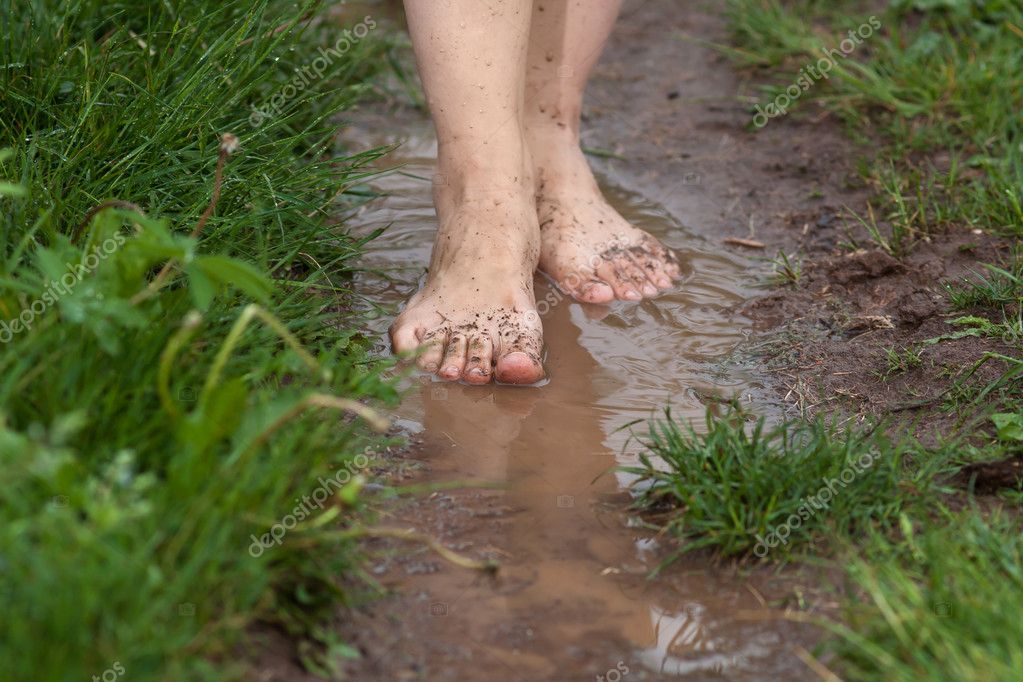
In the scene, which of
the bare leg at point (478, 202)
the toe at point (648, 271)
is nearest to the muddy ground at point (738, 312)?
the toe at point (648, 271)

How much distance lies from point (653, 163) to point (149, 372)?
228 cm

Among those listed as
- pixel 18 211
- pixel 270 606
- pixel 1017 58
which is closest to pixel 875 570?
pixel 270 606

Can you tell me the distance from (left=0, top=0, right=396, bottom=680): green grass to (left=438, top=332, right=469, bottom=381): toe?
0.64ft

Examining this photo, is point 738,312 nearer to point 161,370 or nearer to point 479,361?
point 479,361

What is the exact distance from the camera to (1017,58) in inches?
139

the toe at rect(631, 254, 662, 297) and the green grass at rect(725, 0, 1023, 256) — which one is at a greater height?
the green grass at rect(725, 0, 1023, 256)

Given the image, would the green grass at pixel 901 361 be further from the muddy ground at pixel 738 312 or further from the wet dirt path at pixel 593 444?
the wet dirt path at pixel 593 444

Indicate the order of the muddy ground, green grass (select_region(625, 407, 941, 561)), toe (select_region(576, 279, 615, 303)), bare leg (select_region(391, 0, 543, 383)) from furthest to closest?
toe (select_region(576, 279, 615, 303)), bare leg (select_region(391, 0, 543, 383)), green grass (select_region(625, 407, 941, 561)), the muddy ground

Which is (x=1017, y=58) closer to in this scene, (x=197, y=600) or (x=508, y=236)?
(x=508, y=236)


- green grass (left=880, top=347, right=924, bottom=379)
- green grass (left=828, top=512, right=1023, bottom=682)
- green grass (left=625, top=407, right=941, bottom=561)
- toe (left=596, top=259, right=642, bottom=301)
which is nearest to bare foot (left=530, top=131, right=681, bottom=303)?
toe (left=596, top=259, right=642, bottom=301)

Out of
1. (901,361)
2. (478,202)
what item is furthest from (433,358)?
(901,361)

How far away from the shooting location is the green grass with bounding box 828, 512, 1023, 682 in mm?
1478

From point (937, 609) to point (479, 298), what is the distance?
1293 mm

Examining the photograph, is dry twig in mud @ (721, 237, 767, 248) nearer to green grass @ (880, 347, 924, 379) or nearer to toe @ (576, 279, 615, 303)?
toe @ (576, 279, 615, 303)
